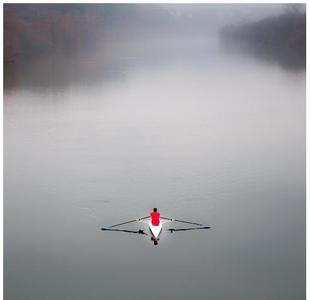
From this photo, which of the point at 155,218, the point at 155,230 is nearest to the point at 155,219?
the point at 155,218

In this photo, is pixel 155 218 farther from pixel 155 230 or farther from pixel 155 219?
pixel 155 230

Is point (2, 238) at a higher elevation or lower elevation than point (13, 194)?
lower

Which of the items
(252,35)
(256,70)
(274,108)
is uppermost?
(252,35)

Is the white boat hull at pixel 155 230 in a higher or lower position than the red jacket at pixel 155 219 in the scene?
lower

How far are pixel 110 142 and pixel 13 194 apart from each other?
7.00ft

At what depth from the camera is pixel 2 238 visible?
776 cm

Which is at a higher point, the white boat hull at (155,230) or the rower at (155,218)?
the rower at (155,218)

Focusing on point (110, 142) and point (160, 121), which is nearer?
point (110, 142)

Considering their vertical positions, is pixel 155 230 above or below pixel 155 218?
below

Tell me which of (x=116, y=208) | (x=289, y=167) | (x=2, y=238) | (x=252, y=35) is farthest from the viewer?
(x=252, y=35)

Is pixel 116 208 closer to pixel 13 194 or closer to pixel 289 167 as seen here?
pixel 13 194

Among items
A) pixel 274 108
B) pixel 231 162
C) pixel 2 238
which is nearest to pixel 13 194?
pixel 2 238

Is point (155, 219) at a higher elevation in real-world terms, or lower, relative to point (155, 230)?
higher

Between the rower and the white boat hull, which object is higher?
the rower
